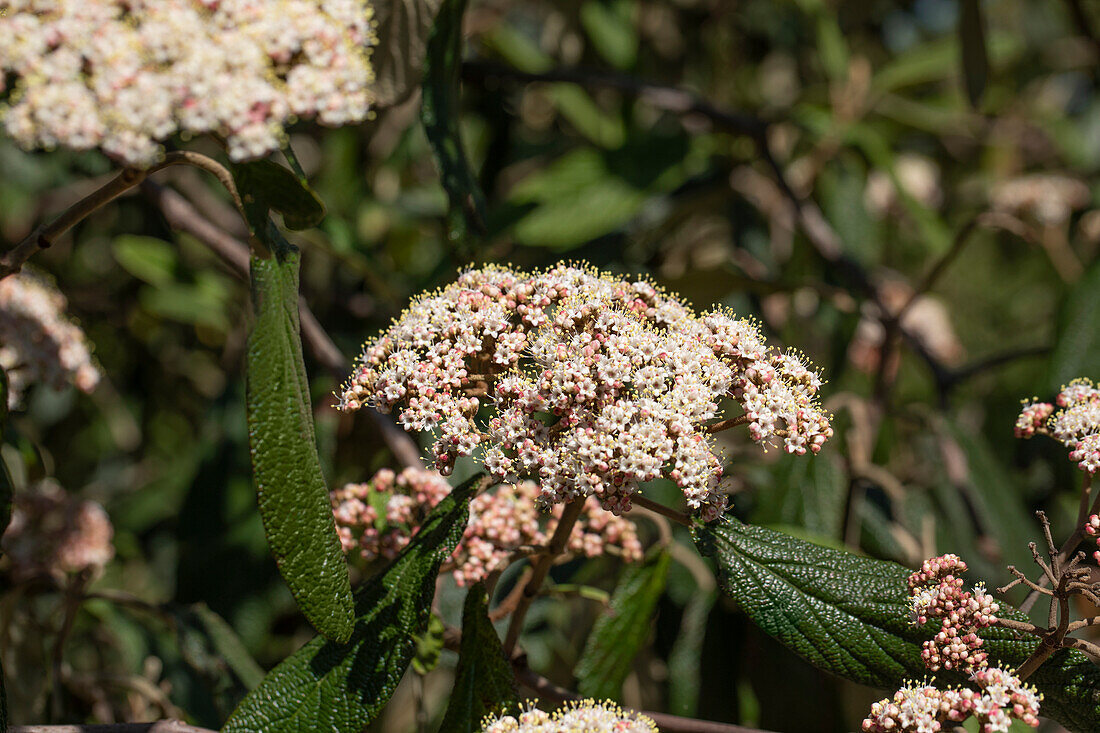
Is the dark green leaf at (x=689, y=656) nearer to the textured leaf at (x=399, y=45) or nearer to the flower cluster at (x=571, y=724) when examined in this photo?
the flower cluster at (x=571, y=724)

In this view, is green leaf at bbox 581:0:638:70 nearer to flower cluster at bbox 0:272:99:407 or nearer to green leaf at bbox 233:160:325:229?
flower cluster at bbox 0:272:99:407

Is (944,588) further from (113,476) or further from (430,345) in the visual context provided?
(113,476)

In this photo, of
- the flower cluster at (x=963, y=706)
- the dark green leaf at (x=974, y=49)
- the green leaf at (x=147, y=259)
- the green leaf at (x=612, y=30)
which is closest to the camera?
the flower cluster at (x=963, y=706)

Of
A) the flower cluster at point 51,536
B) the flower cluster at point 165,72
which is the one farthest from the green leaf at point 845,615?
the flower cluster at point 51,536

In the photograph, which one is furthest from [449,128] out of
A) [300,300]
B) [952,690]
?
[952,690]

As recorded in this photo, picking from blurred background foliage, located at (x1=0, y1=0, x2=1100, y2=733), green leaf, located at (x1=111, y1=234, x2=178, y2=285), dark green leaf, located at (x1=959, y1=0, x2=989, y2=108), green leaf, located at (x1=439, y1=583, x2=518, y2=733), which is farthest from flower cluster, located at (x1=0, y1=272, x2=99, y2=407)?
dark green leaf, located at (x1=959, y1=0, x2=989, y2=108)

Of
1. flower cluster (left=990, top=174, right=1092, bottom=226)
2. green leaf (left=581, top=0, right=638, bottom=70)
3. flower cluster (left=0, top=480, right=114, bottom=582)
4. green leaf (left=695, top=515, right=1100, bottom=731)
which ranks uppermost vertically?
flower cluster (left=990, top=174, right=1092, bottom=226)
